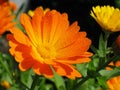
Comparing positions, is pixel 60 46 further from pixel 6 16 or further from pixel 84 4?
pixel 84 4

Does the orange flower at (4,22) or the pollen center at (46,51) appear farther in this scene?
the orange flower at (4,22)

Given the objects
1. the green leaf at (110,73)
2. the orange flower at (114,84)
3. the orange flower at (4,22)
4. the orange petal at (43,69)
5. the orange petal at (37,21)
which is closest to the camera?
the orange petal at (43,69)

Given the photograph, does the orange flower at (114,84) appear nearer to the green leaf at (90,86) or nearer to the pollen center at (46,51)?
the green leaf at (90,86)

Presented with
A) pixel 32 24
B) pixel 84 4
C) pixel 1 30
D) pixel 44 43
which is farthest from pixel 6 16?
pixel 84 4

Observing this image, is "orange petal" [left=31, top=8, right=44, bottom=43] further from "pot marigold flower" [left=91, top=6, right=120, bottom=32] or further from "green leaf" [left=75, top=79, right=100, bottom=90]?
"green leaf" [left=75, top=79, right=100, bottom=90]

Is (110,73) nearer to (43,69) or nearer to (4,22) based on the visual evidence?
(43,69)

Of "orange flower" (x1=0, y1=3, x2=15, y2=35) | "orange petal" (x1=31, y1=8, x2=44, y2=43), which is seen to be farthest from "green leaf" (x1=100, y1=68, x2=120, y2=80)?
"orange flower" (x1=0, y1=3, x2=15, y2=35)

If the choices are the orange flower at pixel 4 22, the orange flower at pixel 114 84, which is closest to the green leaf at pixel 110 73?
the orange flower at pixel 114 84
